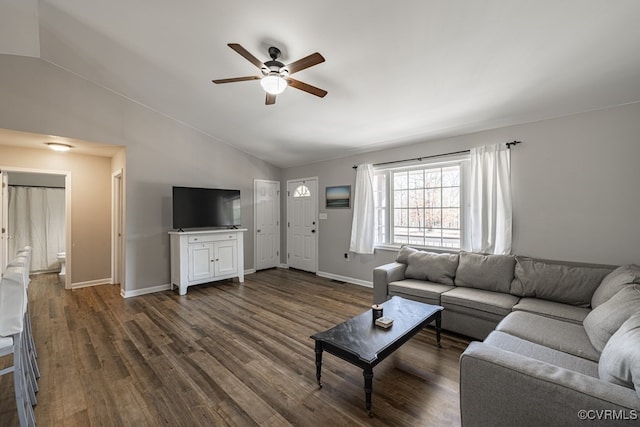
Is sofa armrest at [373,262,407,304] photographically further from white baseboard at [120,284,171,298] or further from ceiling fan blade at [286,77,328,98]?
white baseboard at [120,284,171,298]

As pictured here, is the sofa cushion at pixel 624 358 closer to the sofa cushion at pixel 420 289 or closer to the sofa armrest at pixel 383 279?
the sofa cushion at pixel 420 289

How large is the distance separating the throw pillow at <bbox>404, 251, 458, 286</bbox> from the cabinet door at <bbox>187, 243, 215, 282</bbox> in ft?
10.7

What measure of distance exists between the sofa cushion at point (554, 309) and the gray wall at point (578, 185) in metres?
0.75

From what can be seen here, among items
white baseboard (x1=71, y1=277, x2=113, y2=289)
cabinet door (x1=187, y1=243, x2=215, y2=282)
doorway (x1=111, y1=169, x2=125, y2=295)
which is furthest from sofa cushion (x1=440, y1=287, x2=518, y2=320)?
white baseboard (x1=71, y1=277, x2=113, y2=289)

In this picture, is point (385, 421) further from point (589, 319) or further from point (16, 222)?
point (16, 222)

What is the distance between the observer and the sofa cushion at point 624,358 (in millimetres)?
1143

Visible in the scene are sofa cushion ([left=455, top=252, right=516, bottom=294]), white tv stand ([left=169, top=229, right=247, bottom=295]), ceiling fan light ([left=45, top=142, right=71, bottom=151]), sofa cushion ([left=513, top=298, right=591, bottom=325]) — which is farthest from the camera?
white tv stand ([left=169, top=229, right=247, bottom=295])

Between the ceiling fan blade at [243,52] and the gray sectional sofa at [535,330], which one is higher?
the ceiling fan blade at [243,52]

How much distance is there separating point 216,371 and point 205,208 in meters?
3.10

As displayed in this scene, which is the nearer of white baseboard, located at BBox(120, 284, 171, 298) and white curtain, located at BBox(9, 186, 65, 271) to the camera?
white baseboard, located at BBox(120, 284, 171, 298)

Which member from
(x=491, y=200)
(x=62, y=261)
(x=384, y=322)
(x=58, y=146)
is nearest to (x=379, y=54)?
(x=491, y=200)

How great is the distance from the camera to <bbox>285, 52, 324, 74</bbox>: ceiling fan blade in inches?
81.6

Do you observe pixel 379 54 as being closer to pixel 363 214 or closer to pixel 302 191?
pixel 363 214

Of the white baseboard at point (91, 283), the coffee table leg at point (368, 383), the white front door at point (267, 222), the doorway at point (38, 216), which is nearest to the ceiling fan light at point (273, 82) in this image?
the coffee table leg at point (368, 383)
